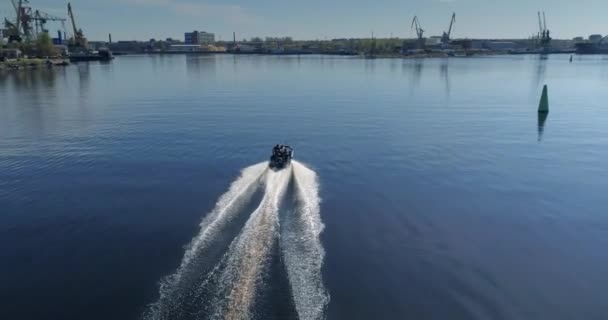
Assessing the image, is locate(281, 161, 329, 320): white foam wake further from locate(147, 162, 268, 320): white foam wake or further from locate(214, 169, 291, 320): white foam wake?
locate(147, 162, 268, 320): white foam wake

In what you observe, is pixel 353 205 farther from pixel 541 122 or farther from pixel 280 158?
pixel 541 122

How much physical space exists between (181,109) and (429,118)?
36813mm

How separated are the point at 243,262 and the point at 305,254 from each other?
307 cm

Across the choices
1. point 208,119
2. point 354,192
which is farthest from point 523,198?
point 208,119

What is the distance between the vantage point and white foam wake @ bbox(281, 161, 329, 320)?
1611 cm

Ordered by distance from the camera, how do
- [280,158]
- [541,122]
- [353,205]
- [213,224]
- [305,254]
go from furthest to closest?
[541,122] → [280,158] → [353,205] → [213,224] → [305,254]

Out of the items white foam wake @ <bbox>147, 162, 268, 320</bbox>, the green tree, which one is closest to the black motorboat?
white foam wake @ <bbox>147, 162, 268, 320</bbox>

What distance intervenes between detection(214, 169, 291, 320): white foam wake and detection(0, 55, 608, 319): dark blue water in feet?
4.45

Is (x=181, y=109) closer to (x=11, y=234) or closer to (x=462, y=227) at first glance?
(x=11, y=234)

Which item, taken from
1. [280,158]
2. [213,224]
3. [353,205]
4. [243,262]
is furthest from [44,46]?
[243,262]

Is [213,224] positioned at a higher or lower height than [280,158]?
lower

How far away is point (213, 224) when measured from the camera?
73.2 feet

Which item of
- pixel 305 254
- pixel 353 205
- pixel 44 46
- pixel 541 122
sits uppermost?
pixel 44 46

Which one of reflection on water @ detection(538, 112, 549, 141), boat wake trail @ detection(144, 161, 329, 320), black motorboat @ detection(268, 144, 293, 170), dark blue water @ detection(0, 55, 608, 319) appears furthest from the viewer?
reflection on water @ detection(538, 112, 549, 141)
